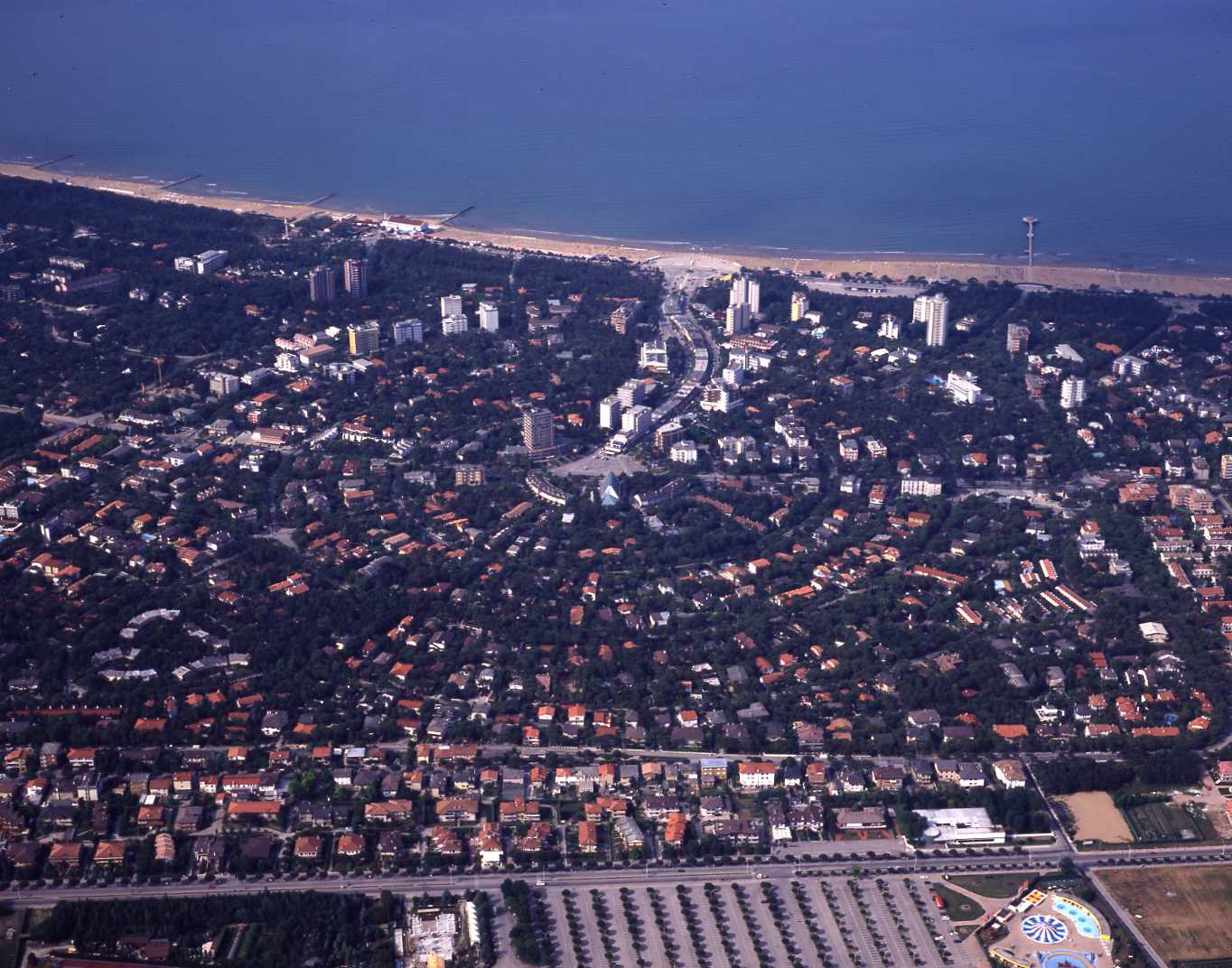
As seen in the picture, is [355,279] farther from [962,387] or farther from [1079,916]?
[1079,916]

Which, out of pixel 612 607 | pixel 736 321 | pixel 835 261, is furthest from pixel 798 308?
pixel 612 607

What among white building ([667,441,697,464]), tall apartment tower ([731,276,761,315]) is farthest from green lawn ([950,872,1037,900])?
tall apartment tower ([731,276,761,315])

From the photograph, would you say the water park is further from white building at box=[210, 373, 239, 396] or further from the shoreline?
the shoreline

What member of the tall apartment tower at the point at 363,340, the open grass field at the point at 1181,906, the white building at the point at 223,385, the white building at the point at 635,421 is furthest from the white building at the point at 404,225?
the open grass field at the point at 1181,906

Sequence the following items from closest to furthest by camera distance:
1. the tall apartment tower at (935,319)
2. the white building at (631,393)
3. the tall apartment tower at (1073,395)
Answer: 1. the white building at (631,393)
2. the tall apartment tower at (1073,395)
3. the tall apartment tower at (935,319)

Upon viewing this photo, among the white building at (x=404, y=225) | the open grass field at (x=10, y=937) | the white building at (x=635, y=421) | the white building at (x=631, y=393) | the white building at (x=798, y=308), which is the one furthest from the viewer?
the white building at (x=404, y=225)

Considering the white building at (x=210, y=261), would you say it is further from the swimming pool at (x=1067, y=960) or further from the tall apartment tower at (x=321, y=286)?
the swimming pool at (x=1067, y=960)
